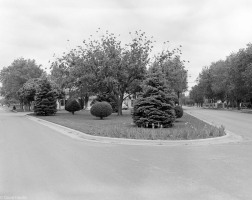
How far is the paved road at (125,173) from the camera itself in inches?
209

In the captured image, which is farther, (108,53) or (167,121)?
(108,53)

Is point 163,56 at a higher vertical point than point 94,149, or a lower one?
higher

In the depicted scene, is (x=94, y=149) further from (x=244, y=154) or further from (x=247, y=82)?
(x=247, y=82)

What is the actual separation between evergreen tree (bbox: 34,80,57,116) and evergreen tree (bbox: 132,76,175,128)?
2114cm

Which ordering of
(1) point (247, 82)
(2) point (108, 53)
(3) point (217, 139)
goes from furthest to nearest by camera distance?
(1) point (247, 82), (2) point (108, 53), (3) point (217, 139)

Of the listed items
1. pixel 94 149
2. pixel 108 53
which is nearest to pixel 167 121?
pixel 94 149

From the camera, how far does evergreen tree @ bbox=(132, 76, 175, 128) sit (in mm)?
18297

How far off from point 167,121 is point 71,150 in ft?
30.3

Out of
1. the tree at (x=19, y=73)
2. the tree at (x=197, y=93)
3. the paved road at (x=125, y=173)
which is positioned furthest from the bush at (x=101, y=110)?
the tree at (x=197, y=93)

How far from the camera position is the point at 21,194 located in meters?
5.24

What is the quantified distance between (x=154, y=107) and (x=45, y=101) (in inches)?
886

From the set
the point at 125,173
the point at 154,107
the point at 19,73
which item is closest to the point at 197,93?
the point at 19,73

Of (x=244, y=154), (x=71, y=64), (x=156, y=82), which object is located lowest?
(x=244, y=154)

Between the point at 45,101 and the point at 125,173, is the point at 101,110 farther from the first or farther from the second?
the point at 125,173
